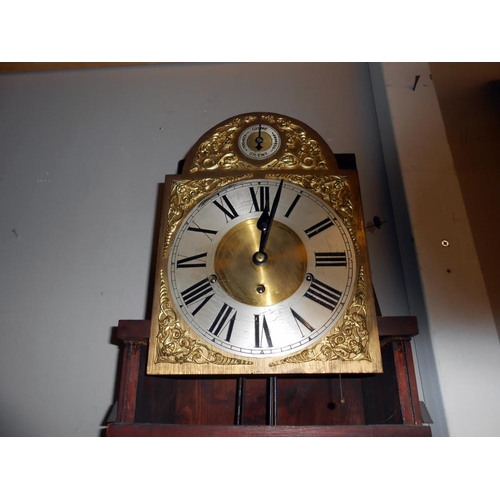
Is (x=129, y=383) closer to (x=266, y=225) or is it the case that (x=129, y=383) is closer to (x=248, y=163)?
(x=266, y=225)

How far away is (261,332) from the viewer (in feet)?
2.81

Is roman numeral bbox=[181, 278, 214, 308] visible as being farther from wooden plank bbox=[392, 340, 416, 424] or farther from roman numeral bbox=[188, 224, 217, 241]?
Answer: wooden plank bbox=[392, 340, 416, 424]

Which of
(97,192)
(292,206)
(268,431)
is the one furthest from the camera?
(97,192)

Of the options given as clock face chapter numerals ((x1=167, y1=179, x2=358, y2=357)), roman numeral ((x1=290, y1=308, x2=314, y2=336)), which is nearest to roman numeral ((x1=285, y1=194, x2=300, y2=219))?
clock face chapter numerals ((x1=167, y1=179, x2=358, y2=357))

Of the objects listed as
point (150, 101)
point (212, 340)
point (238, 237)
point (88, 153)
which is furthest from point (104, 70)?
point (212, 340)

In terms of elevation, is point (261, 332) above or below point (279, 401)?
above

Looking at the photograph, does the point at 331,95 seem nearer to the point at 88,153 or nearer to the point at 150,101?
the point at 150,101

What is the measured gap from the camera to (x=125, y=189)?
1427mm

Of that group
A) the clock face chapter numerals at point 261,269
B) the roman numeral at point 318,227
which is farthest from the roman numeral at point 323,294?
the roman numeral at point 318,227

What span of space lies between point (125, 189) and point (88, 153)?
0.21 meters

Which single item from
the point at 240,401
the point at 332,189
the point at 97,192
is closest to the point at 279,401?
the point at 240,401

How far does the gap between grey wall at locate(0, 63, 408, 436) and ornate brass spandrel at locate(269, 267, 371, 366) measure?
362 mm

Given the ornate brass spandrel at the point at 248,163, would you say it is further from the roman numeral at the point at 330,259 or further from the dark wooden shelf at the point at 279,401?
the dark wooden shelf at the point at 279,401

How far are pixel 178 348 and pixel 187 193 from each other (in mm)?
346
